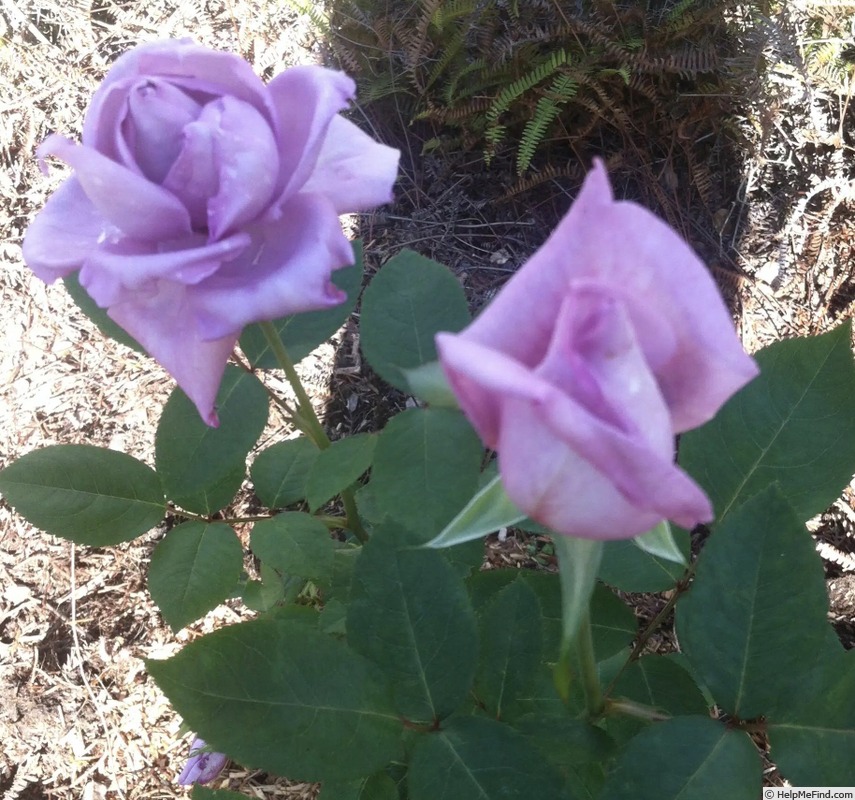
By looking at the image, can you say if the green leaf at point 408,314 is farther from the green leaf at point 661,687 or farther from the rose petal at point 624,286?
the green leaf at point 661,687

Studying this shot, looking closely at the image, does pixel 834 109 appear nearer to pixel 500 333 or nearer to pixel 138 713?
pixel 500 333

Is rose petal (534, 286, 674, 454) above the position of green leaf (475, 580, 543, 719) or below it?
above

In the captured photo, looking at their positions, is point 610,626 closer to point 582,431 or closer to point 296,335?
point 296,335

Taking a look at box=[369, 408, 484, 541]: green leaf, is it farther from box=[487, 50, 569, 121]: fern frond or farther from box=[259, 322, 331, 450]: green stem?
box=[487, 50, 569, 121]: fern frond

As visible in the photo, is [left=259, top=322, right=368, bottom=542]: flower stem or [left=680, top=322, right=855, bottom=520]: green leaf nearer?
[left=259, top=322, right=368, bottom=542]: flower stem

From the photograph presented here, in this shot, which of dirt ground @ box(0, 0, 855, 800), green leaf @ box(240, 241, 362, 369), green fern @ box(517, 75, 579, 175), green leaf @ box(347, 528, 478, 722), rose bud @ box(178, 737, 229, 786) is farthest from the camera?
green fern @ box(517, 75, 579, 175)

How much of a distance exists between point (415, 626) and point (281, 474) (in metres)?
0.52

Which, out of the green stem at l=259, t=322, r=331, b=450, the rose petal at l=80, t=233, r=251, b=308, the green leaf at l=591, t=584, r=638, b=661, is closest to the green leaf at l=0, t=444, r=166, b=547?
the green stem at l=259, t=322, r=331, b=450

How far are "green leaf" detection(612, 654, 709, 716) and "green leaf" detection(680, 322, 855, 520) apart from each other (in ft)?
0.71

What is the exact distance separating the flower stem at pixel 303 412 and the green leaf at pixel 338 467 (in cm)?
4

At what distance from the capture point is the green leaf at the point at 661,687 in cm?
92

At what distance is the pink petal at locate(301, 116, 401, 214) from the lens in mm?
Answer: 660

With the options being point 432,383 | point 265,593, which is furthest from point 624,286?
point 265,593

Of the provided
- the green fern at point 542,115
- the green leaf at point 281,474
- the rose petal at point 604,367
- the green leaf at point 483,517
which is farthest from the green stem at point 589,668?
the green fern at point 542,115
